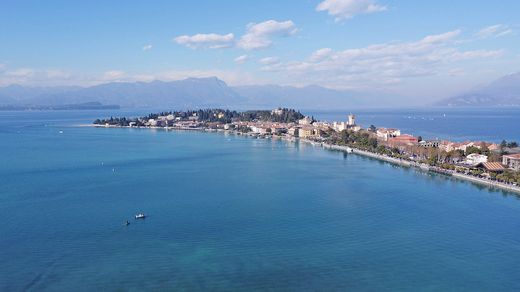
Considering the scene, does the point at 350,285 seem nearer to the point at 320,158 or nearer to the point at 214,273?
the point at 214,273

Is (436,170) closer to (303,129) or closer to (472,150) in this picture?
(472,150)

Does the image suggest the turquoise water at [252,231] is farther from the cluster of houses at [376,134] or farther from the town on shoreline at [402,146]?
the cluster of houses at [376,134]

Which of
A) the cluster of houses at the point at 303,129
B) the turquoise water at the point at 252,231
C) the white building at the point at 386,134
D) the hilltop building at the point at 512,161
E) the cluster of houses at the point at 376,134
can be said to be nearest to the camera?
the turquoise water at the point at 252,231

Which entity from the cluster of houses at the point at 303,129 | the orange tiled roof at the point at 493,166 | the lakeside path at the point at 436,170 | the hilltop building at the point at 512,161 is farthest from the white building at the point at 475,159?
the cluster of houses at the point at 303,129

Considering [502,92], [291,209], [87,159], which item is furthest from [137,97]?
[291,209]

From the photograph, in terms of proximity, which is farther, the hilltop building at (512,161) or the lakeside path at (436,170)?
the hilltop building at (512,161)

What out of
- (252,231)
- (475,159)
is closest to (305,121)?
(475,159)
